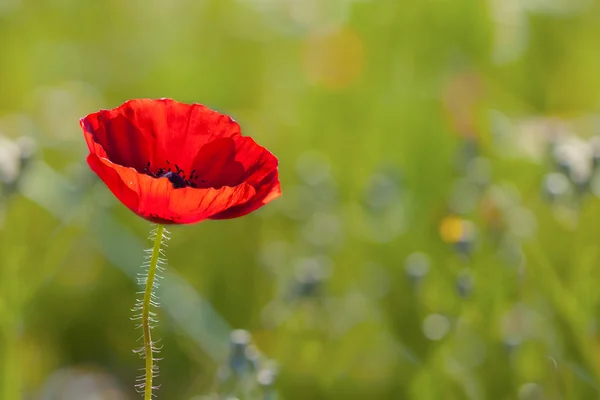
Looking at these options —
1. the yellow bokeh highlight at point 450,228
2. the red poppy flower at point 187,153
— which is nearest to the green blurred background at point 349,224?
the yellow bokeh highlight at point 450,228

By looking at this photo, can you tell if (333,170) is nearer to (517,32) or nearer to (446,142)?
(446,142)

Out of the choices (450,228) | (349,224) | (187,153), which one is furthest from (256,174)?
(349,224)

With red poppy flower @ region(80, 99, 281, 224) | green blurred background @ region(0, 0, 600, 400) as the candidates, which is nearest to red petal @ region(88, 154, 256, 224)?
red poppy flower @ region(80, 99, 281, 224)

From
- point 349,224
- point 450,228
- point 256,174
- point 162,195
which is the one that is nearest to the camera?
point 162,195

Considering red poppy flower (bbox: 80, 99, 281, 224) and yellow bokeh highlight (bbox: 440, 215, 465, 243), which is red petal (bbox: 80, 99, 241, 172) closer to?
red poppy flower (bbox: 80, 99, 281, 224)

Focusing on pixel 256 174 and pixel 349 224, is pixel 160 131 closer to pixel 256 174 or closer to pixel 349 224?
pixel 256 174

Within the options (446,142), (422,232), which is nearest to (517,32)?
(446,142)

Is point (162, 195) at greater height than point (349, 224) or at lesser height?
greater

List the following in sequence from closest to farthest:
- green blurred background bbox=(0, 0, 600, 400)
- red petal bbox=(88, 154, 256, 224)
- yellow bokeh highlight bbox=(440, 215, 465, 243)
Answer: red petal bbox=(88, 154, 256, 224), green blurred background bbox=(0, 0, 600, 400), yellow bokeh highlight bbox=(440, 215, 465, 243)
